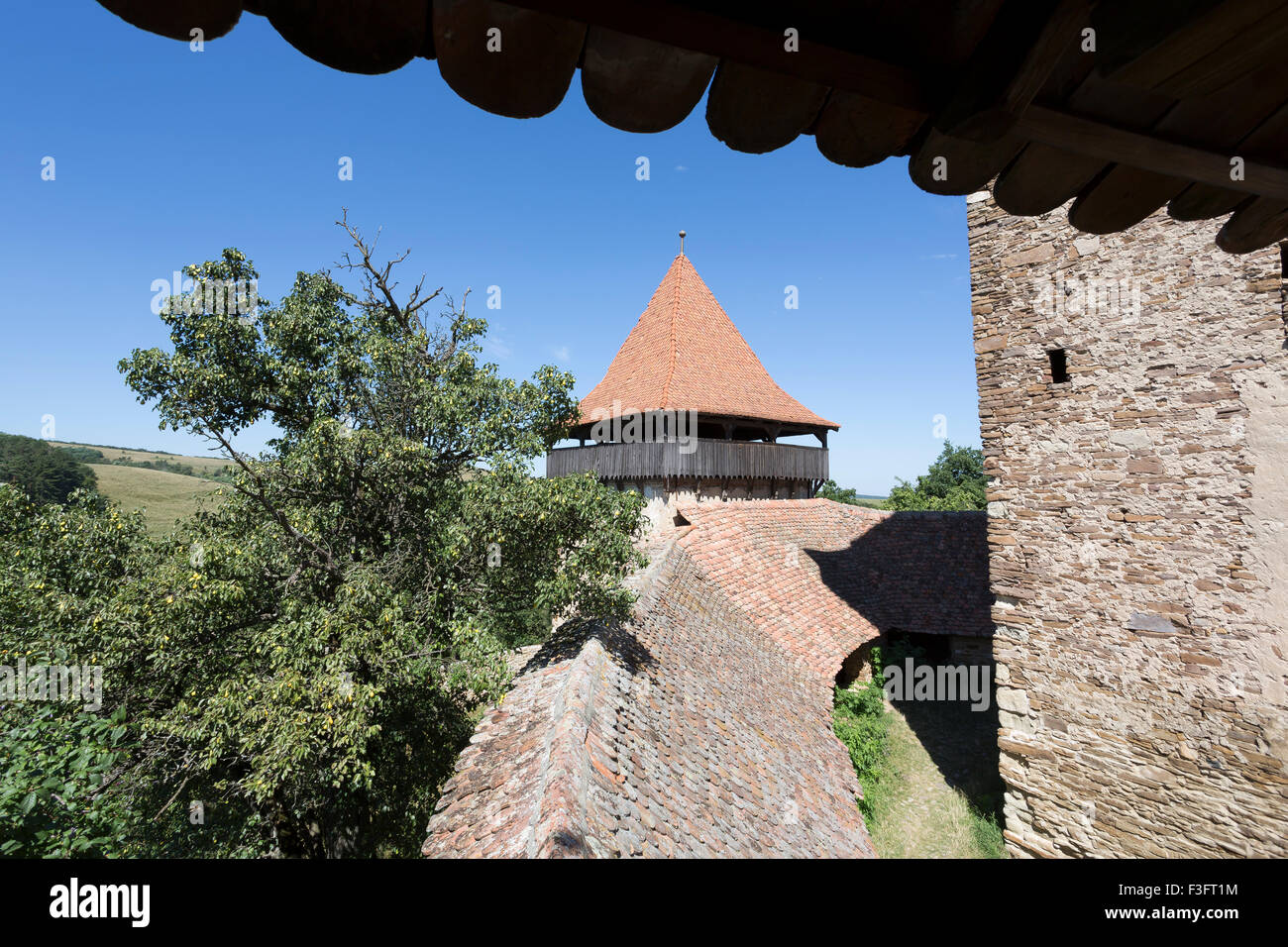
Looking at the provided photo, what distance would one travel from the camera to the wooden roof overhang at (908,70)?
95 centimetres

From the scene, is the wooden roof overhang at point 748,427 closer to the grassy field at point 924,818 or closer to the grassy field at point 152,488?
the grassy field at point 924,818

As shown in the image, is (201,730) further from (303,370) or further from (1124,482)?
(1124,482)

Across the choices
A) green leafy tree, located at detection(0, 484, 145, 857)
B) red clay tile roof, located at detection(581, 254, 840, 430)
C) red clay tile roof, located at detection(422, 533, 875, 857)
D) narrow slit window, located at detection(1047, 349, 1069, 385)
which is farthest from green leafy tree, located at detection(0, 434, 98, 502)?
narrow slit window, located at detection(1047, 349, 1069, 385)

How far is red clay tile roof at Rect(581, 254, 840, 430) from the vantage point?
1605 cm

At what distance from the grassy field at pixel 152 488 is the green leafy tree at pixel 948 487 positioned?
4853 centimetres

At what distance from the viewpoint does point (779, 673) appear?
923 cm

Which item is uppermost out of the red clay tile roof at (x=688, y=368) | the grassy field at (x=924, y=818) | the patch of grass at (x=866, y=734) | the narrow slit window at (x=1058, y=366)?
the red clay tile roof at (x=688, y=368)

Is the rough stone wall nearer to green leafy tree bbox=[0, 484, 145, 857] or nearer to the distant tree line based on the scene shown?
green leafy tree bbox=[0, 484, 145, 857]

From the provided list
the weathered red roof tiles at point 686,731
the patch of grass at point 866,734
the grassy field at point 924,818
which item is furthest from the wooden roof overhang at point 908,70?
the patch of grass at point 866,734

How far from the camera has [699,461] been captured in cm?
1562

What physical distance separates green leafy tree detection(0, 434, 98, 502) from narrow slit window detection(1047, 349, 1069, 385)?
39.5 metres

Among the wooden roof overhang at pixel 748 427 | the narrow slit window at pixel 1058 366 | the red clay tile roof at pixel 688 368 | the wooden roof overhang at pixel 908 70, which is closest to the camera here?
the wooden roof overhang at pixel 908 70

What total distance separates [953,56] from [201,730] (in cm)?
789
